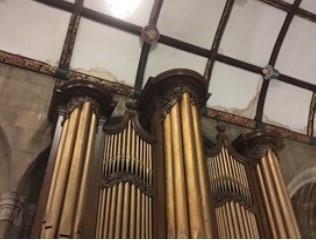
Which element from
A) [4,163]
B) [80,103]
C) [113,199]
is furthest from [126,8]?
[113,199]

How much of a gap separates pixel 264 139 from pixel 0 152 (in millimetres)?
3654

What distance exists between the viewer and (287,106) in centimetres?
705

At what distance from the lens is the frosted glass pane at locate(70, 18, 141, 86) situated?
5.84 m

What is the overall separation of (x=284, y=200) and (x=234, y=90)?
98.7 inches

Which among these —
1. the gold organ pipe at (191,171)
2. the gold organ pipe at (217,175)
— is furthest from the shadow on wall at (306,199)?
the gold organ pipe at (191,171)

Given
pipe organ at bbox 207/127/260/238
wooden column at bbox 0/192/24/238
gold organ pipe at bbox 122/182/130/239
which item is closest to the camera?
gold organ pipe at bbox 122/182/130/239

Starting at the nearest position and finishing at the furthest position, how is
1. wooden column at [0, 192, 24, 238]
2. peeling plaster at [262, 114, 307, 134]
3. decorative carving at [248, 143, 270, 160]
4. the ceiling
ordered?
1. wooden column at [0, 192, 24, 238]
2. decorative carving at [248, 143, 270, 160]
3. the ceiling
4. peeling plaster at [262, 114, 307, 134]

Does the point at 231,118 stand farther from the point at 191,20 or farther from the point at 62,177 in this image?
the point at 62,177

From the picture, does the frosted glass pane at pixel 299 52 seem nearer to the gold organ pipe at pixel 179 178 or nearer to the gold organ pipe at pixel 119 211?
the gold organ pipe at pixel 179 178

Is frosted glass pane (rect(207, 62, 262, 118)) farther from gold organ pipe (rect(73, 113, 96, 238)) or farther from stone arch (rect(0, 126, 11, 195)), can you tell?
stone arch (rect(0, 126, 11, 195))

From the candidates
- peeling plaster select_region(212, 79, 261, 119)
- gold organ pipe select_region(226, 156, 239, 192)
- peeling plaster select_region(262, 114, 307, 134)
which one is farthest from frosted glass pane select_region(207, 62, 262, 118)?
gold organ pipe select_region(226, 156, 239, 192)

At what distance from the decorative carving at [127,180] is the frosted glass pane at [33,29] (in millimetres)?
2529

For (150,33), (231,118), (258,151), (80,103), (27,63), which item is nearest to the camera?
(80,103)

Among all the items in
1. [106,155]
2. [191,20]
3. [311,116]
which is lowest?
[106,155]
